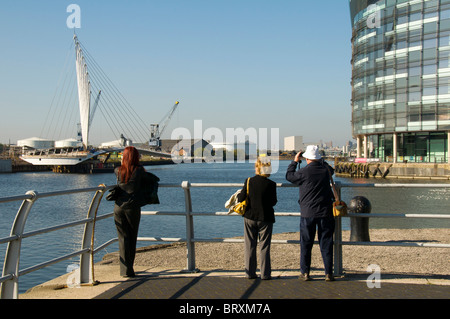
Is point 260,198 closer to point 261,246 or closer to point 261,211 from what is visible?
point 261,211

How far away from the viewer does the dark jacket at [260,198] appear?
22.2ft

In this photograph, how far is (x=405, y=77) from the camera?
74.8m

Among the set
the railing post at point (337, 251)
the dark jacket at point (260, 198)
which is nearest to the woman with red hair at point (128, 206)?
the dark jacket at point (260, 198)

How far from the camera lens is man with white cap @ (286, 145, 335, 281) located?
6605 mm

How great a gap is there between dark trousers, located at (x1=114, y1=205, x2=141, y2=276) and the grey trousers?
1.64m

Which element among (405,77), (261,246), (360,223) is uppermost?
(405,77)

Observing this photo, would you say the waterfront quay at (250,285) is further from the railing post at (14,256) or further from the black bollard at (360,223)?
the black bollard at (360,223)

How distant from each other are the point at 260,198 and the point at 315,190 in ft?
2.51

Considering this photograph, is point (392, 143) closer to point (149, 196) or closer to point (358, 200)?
point (358, 200)

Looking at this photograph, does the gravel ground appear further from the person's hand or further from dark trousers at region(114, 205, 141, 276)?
the person's hand

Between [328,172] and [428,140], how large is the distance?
7571 cm

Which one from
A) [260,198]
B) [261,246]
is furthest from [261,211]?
[261,246]

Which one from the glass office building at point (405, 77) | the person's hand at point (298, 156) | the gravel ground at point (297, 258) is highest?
the glass office building at point (405, 77)
